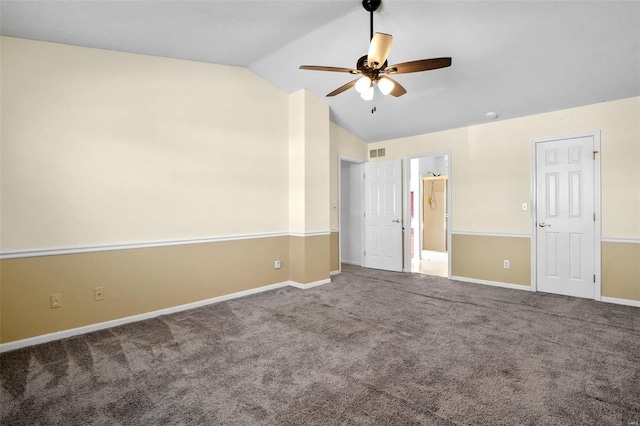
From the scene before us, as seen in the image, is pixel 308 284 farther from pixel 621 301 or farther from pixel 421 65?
pixel 621 301

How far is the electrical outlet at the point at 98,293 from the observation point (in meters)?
3.17

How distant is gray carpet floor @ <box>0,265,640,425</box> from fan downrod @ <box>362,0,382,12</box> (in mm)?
3101

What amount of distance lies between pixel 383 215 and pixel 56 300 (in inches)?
194

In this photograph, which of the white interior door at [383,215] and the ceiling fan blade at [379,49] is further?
the white interior door at [383,215]

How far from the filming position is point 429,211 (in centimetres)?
871

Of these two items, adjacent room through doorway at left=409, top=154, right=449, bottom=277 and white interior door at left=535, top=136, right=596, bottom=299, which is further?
adjacent room through doorway at left=409, top=154, right=449, bottom=277

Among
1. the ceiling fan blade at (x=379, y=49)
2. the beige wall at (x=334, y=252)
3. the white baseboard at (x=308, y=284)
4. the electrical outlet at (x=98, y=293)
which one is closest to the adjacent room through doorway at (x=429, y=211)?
the beige wall at (x=334, y=252)

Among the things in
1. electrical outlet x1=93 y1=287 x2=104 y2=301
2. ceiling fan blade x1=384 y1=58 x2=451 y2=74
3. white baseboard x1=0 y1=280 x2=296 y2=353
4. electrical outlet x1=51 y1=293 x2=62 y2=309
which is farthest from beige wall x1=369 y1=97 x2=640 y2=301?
electrical outlet x1=51 y1=293 x2=62 y2=309

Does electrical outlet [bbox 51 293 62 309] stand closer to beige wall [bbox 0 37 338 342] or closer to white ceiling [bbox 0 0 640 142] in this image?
beige wall [bbox 0 37 338 342]

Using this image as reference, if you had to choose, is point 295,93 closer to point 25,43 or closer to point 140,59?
point 140,59

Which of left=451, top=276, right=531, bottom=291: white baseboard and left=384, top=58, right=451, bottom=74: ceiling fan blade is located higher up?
left=384, top=58, right=451, bottom=74: ceiling fan blade

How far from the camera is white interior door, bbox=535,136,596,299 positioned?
13.7 feet

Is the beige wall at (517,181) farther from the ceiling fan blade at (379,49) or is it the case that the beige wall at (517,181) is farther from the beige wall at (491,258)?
the ceiling fan blade at (379,49)

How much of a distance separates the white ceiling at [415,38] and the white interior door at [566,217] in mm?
662
